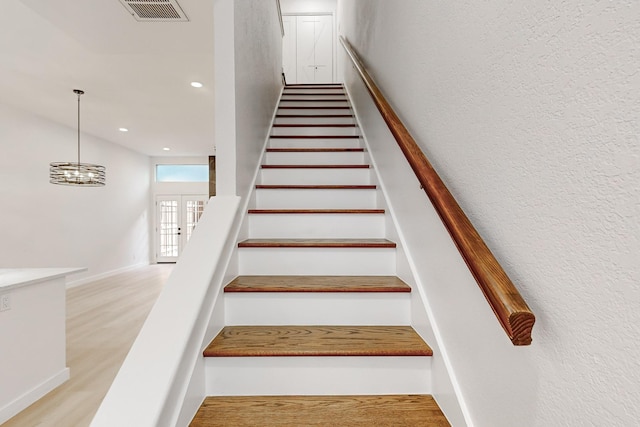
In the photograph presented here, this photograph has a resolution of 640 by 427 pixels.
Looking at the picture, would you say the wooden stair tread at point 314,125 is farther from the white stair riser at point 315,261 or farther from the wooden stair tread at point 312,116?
the white stair riser at point 315,261

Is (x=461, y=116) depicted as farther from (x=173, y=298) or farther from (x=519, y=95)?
(x=173, y=298)

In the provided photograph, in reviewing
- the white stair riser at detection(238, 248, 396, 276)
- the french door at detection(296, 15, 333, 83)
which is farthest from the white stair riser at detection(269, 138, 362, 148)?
the french door at detection(296, 15, 333, 83)

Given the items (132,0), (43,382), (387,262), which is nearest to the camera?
(387,262)

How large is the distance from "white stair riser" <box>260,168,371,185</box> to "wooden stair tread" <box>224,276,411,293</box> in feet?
3.14

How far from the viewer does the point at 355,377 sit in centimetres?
121

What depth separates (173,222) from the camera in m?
9.08

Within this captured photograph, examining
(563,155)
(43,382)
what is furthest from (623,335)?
(43,382)

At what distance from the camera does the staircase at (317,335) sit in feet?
3.66

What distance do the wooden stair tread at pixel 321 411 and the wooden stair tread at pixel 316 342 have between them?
16cm

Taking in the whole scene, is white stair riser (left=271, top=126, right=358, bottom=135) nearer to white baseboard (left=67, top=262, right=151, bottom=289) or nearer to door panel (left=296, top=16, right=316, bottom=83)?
Answer: door panel (left=296, top=16, right=316, bottom=83)

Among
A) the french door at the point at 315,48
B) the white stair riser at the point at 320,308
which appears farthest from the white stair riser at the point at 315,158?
the french door at the point at 315,48

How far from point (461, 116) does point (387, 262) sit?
2.90ft

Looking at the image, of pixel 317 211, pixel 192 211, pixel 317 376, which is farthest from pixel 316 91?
pixel 192 211

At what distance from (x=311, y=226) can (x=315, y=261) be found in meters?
0.32
